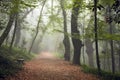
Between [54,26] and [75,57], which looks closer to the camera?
[75,57]

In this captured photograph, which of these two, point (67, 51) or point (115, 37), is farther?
point (67, 51)

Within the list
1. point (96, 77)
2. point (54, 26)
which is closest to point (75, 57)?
point (96, 77)

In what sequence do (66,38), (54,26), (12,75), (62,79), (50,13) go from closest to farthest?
(12,75) → (62,79) → (66,38) → (50,13) → (54,26)

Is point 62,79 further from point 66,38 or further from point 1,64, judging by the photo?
point 66,38

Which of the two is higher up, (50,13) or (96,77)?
(50,13)

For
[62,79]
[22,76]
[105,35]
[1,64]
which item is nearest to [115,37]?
[105,35]

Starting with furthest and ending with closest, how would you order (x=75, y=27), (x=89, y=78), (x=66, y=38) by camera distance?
(x=66, y=38) < (x=75, y=27) < (x=89, y=78)

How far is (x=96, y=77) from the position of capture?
13070 mm

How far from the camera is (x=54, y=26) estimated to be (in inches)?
1186

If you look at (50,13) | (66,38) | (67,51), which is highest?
(50,13)

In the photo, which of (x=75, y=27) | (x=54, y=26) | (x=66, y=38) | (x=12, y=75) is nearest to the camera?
(x=12, y=75)

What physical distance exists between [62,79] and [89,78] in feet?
6.18

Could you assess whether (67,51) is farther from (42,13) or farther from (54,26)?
(42,13)

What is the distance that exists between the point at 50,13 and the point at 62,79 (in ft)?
57.9
